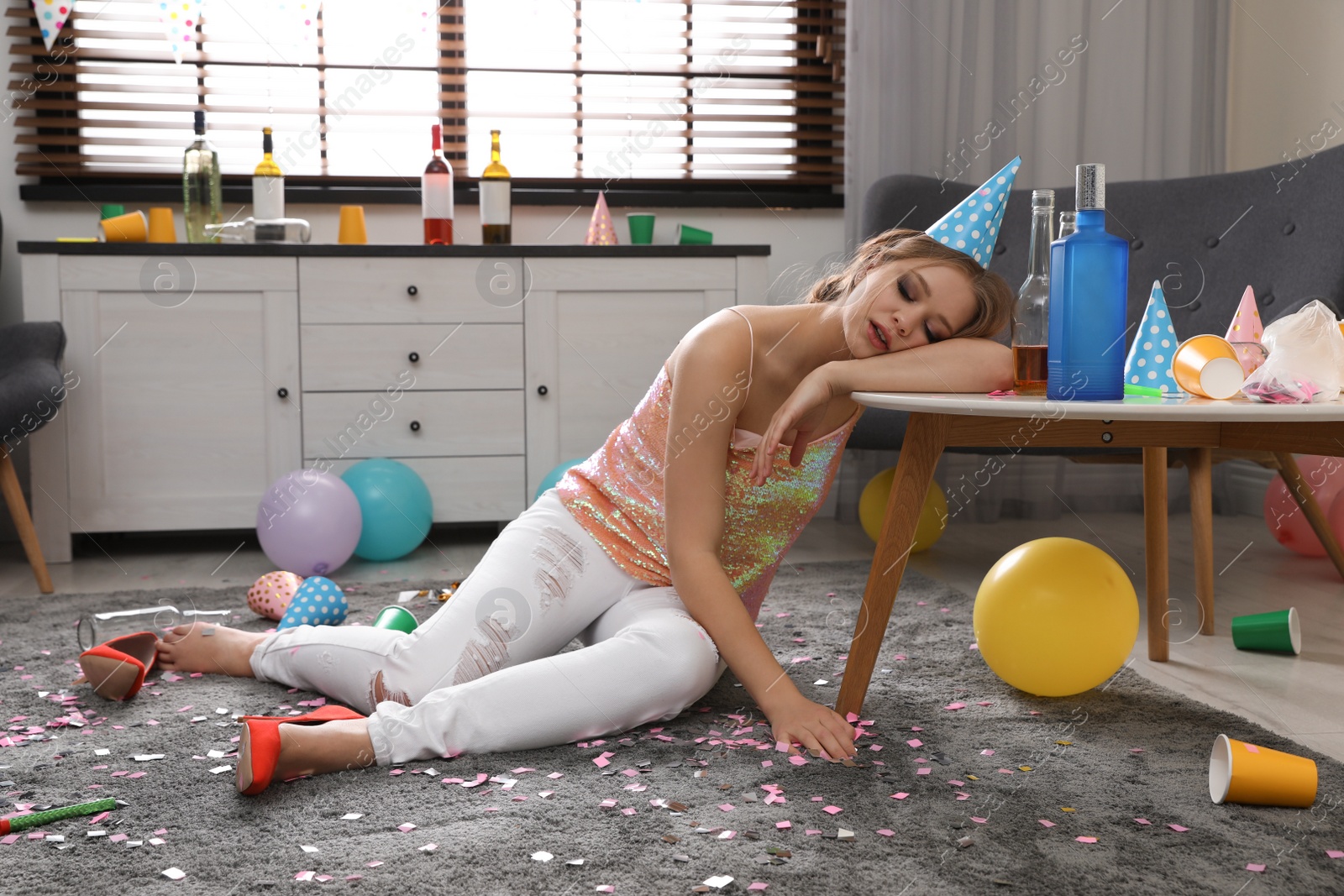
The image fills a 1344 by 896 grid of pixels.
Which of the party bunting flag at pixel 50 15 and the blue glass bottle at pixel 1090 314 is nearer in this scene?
the blue glass bottle at pixel 1090 314

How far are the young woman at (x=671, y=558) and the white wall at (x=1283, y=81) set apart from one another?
89.5 inches

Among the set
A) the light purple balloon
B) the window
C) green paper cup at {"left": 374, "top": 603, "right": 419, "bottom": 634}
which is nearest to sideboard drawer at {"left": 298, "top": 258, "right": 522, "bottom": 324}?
the light purple balloon

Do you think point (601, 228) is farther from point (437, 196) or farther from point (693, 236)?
point (437, 196)

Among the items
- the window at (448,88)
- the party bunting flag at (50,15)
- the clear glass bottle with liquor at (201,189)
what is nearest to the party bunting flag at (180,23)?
the window at (448,88)

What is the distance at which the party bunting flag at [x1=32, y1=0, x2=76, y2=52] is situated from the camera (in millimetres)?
2881

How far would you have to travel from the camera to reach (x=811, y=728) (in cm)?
124

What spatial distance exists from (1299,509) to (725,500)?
1592mm

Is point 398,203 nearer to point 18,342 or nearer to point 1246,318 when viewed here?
point 18,342

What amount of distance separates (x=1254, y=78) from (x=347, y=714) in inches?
129

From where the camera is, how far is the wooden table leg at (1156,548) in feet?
5.55

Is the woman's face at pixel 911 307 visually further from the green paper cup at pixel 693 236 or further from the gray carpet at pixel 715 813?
the green paper cup at pixel 693 236

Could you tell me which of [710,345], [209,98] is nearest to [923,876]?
[710,345]

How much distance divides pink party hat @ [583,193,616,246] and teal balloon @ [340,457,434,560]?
0.83 metres

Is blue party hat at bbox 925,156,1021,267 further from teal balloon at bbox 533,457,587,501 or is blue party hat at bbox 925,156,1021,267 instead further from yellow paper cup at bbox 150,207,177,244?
yellow paper cup at bbox 150,207,177,244
